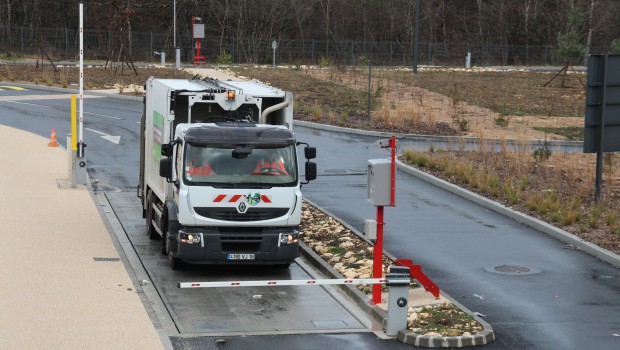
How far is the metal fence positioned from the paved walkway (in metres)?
49.1

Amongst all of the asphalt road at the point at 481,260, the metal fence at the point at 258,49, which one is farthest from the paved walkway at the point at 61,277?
the metal fence at the point at 258,49

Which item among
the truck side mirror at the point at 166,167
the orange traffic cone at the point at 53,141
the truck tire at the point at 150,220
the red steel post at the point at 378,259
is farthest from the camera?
the orange traffic cone at the point at 53,141

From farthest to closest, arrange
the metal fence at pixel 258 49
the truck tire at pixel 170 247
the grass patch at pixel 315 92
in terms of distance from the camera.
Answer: the metal fence at pixel 258 49 < the grass patch at pixel 315 92 < the truck tire at pixel 170 247

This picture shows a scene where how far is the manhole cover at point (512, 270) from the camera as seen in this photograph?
57.7 ft

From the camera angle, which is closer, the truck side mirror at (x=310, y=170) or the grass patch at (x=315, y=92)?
the truck side mirror at (x=310, y=170)

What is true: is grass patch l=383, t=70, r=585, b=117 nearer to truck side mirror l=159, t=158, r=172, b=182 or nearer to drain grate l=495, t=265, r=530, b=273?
drain grate l=495, t=265, r=530, b=273

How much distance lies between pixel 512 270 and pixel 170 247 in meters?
5.58

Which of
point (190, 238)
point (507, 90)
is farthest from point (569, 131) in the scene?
point (190, 238)

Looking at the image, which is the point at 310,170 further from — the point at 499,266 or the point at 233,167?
the point at 499,266

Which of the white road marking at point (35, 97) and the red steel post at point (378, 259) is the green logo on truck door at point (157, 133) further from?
the white road marking at point (35, 97)

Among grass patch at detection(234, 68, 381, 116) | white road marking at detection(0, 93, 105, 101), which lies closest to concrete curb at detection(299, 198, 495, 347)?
grass patch at detection(234, 68, 381, 116)

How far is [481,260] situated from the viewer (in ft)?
60.6

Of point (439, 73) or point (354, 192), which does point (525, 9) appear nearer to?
point (439, 73)

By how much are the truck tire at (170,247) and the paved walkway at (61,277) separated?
78 centimetres
